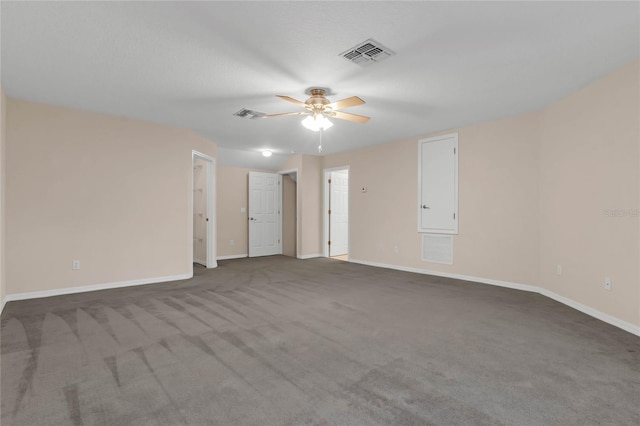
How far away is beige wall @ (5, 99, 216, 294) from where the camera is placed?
12.8ft

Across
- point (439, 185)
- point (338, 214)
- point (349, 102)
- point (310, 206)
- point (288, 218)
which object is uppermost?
point (349, 102)

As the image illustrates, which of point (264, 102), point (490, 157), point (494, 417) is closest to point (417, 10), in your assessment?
point (264, 102)

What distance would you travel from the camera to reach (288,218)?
Answer: 8.38 m

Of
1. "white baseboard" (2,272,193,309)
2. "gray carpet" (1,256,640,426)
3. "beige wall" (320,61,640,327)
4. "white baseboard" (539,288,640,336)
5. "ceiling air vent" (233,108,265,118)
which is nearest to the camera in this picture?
"gray carpet" (1,256,640,426)

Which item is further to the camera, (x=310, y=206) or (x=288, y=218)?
(x=288, y=218)

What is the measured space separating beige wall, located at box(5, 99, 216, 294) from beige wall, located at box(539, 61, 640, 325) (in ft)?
17.3

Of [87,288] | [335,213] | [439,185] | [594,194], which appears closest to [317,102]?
[439,185]

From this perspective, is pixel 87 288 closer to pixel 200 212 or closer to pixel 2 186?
pixel 2 186

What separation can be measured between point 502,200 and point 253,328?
3.95m

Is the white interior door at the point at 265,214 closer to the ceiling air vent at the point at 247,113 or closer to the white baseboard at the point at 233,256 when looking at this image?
the white baseboard at the point at 233,256

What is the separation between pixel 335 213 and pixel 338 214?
114mm

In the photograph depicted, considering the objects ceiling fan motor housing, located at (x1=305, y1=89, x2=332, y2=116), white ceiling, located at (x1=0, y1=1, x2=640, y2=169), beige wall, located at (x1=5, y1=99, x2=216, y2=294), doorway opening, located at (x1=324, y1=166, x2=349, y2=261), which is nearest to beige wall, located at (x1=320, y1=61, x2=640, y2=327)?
white ceiling, located at (x1=0, y1=1, x2=640, y2=169)

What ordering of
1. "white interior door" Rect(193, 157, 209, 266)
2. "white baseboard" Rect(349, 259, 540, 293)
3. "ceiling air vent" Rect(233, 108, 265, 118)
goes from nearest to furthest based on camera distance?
"ceiling air vent" Rect(233, 108, 265, 118)
"white baseboard" Rect(349, 259, 540, 293)
"white interior door" Rect(193, 157, 209, 266)

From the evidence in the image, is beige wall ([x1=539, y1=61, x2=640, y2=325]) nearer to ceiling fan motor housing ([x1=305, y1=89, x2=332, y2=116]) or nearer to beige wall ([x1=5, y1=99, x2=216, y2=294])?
ceiling fan motor housing ([x1=305, y1=89, x2=332, y2=116])
